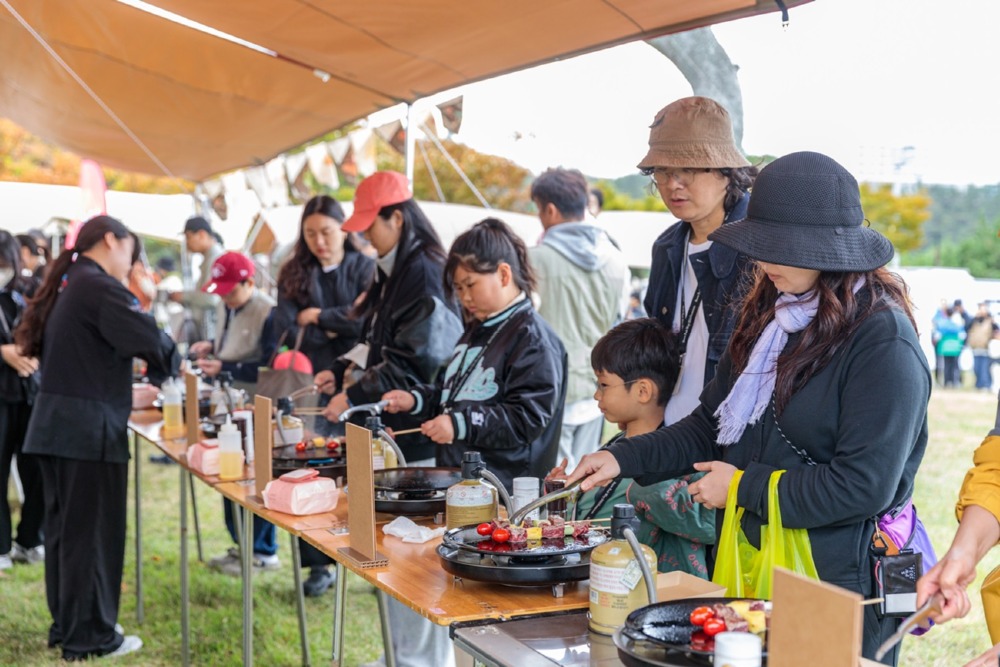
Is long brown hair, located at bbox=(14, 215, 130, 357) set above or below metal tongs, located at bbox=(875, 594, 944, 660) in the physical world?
above

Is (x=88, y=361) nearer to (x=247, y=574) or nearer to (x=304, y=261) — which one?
(x=247, y=574)

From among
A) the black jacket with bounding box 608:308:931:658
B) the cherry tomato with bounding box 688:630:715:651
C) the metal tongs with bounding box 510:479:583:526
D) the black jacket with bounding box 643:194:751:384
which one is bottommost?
the cherry tomato with bounding box 688:630:715:651

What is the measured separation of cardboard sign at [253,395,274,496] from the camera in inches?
107

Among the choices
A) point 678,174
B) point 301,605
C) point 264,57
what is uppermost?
point 264,57

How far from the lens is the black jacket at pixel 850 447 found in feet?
5.27

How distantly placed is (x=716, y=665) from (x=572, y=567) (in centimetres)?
52

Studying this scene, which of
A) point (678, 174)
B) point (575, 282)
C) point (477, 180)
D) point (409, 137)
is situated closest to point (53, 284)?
point (409, 137)

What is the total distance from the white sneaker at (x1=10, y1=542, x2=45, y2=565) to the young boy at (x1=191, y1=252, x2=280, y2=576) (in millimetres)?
954

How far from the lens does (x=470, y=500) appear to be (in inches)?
83.7

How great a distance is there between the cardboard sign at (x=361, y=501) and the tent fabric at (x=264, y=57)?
1.43 meters

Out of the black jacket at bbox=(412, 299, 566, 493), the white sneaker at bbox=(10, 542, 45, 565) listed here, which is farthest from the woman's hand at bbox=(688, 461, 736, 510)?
the white sneaker at bbox=(10, 542, 45, 565)

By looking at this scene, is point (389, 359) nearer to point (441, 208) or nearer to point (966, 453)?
point (441, 208)

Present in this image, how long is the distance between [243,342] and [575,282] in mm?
1667

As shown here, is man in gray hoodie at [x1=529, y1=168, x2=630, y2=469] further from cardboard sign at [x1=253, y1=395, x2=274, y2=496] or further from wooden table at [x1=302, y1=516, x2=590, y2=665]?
wooden table at [x1=302, y1=516, x2=590, y2=665]
